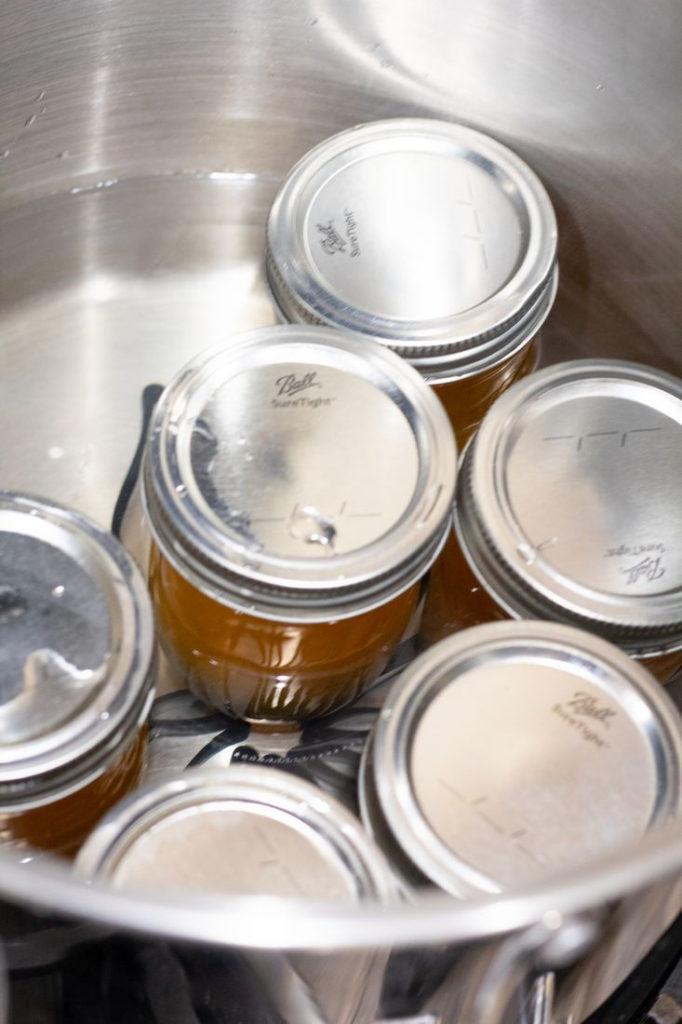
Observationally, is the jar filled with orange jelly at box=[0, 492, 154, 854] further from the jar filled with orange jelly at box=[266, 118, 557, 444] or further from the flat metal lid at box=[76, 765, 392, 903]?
the jar filled with orange jelly at box=[266, 118, 557, 444]

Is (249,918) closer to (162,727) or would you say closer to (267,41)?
(162,727)

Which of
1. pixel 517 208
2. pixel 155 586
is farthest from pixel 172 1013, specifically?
pixel 517 208

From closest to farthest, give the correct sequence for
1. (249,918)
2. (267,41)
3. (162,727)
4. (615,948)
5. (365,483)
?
(249,918) < (615,948) < (365,483) < (162,727) < (267,41)

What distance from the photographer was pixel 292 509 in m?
0.59

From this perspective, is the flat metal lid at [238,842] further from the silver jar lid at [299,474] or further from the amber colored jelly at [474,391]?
the amber colored jelly at [474,391]

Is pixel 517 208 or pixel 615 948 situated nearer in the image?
pixel 615 948

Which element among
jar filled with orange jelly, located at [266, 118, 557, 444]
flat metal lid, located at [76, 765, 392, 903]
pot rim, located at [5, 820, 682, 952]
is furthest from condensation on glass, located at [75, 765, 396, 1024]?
jar filled with orange jelly, located at [266, 118, 557, 444]

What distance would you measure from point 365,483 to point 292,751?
19 centimetres

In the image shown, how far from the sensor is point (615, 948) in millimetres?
464

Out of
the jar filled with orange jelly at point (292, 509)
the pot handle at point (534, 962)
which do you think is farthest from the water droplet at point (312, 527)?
the pot handle at point (534, 962)

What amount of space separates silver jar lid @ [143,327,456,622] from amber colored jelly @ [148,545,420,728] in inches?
1.0

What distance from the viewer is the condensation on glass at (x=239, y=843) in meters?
0.49

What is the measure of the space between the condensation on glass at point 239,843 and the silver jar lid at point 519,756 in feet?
0.08

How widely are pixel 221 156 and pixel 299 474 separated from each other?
39 cm
